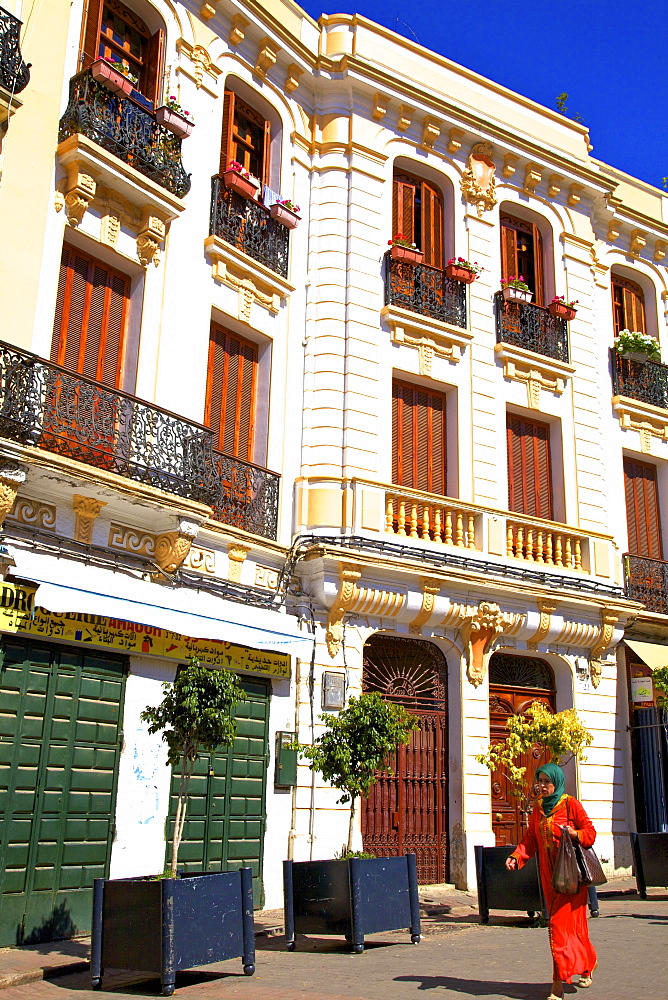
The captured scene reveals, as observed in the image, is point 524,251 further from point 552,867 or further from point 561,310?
point 552,867

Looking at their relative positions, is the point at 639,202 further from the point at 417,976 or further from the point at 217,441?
the point at 417,976

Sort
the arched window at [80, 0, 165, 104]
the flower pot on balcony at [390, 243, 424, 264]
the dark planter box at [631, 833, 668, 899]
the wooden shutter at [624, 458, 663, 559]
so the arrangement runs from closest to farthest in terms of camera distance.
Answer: the arched window at [80, 0, 165, 104], the dark planter box at [631, 833, 668, 899], the flower pot on balcony at [390, 243, 424, 264], the wooden shutter at [624, 458, 663, 559]

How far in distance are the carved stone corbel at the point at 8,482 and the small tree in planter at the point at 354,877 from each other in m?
3.76

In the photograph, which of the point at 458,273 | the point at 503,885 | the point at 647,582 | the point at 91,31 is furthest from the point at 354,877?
the point at 91,31

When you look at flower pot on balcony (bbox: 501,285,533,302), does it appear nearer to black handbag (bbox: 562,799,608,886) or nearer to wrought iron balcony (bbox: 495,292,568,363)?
wrought iron balcony (bbox: 495,292,568,363)

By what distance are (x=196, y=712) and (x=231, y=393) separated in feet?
18.6

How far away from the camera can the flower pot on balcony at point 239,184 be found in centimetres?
1325

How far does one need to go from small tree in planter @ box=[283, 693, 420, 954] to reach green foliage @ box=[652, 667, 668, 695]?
19.1ft

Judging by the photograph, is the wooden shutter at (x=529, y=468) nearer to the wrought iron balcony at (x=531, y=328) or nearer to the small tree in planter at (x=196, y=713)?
the wrought iron balcony at (x=531, y=328)

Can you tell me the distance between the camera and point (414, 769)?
13523 mm

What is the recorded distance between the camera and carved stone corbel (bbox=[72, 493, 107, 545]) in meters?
10.2

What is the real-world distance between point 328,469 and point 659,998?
8076mm

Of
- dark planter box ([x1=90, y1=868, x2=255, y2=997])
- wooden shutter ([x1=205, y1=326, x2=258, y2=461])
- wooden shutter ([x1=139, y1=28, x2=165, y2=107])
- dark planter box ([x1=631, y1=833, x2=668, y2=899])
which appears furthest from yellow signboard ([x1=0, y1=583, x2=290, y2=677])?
wooden shutter ([x1=139, y1=28, x2=165, y2=107])

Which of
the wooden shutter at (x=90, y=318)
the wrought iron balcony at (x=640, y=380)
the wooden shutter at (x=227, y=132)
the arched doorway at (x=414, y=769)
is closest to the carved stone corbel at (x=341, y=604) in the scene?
the arched doorway at (x=414, y=769)
